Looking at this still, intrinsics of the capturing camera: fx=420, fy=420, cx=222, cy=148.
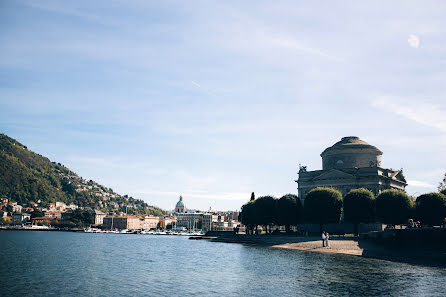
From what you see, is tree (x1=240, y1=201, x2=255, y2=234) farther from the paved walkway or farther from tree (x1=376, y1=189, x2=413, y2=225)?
tree (x1=376, y1=189, x2=413, y2=225)

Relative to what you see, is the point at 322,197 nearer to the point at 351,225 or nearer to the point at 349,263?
the point at 351,225

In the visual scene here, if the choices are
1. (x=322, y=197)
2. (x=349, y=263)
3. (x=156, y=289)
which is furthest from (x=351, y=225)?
(x=156, y=289)

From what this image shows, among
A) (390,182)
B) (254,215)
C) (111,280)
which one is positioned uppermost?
(390,182)

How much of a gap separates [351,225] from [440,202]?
1056 inches

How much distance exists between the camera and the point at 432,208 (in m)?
74.7

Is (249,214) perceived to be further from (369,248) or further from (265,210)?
(369,248)

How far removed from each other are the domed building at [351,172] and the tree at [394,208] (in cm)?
1939

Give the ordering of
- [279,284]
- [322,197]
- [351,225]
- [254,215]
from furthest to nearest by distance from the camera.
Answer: [254,215] → [351,225] → [322,197] → [279,284]

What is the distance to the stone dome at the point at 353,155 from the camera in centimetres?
11100

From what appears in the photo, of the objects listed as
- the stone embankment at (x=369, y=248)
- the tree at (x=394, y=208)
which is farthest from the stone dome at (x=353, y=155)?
the stone embankment at (x=369, y=248)

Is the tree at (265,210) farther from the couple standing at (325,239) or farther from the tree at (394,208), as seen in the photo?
the couple standing at (325,239)

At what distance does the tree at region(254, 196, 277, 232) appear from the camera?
102312 mm

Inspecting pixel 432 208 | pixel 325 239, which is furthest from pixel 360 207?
pixel 325 239

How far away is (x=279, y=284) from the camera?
3372 centimetres
